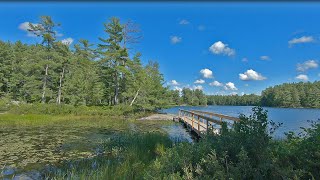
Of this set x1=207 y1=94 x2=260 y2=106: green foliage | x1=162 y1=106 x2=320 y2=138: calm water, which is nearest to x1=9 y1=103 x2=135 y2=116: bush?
x1=162 y1=106 x2=320 y2=138: calm water

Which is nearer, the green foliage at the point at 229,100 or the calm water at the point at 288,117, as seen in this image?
the calm water at the point at 288,117

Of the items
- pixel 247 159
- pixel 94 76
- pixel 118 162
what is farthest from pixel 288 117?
pixel 247 159

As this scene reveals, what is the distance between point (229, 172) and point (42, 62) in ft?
111

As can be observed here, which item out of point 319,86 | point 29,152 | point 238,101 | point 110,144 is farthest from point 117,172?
point 238,101

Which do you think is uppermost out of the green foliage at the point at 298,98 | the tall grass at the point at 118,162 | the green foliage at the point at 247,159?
the green foliage at the point at 298,98

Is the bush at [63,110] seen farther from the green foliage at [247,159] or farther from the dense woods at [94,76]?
the green foliage at [247,159]

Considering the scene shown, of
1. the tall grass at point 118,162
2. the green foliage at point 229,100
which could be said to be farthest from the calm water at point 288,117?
the green foliage at point 229,100

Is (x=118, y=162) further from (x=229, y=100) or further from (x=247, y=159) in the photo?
(x=229, y=100)

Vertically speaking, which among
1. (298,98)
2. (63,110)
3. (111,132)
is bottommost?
(111,132)

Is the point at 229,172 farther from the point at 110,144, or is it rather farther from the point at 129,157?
the point at 110,144

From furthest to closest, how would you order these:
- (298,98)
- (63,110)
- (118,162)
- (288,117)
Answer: (298,98)
(288,117)
(63,110)
(118,162)

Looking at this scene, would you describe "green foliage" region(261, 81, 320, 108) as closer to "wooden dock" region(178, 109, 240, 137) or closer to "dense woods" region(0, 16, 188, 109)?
"dense woods" region(0, 16, 188, 109)

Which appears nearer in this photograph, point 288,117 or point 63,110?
point 63,110

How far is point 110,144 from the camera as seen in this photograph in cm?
941
